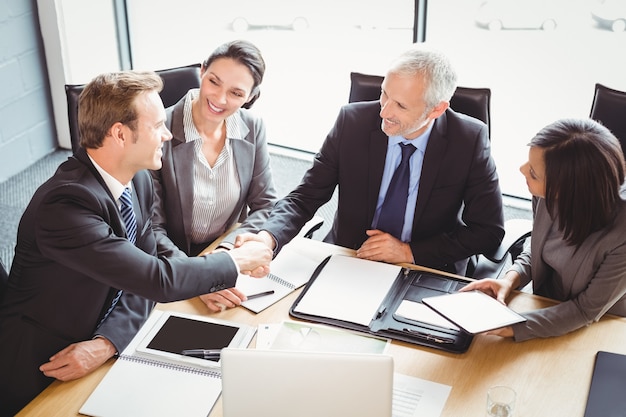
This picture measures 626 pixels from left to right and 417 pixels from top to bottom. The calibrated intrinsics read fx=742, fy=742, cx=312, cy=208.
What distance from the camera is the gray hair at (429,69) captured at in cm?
234

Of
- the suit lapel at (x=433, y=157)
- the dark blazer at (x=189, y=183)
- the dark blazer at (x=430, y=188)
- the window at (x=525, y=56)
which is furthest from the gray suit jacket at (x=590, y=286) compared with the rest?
the window at (x=525, y=56)

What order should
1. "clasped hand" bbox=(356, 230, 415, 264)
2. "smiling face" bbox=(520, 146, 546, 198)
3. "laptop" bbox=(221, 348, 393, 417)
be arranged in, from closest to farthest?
"laptop" bbox=(221, 348, 393, 417)
"smiling face" bbox=(520, 146, 546, 198)
"clasped hand" bbox=(356, 230, 415, 264)

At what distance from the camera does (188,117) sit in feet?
8.66

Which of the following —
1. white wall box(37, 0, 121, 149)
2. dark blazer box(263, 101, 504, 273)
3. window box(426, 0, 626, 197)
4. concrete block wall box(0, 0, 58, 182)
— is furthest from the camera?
white wall box(37, 0, 121, 149)

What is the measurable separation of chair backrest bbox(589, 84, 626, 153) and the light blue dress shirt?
0.60m

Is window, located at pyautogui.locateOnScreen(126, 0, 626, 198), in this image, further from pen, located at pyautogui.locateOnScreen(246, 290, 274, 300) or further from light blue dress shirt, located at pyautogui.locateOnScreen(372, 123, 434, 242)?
pen, located at pyautogui.locateOnScreen(246, 290, 274, 300)

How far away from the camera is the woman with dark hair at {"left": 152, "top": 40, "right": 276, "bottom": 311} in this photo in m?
2.59

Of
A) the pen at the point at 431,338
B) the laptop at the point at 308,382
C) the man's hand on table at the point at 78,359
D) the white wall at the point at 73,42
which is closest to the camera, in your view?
the laptop at the point at 308,382

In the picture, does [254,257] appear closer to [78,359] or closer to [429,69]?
[78,359]

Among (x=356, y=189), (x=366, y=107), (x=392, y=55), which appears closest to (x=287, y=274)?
(x=356, y=189)

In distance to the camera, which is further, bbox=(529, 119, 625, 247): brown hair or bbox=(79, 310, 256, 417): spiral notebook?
bbox=(529, 119, 625, 247): brown hair

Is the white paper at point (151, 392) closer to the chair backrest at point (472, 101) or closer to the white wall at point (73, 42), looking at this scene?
the chair backrest at point (472, 101)

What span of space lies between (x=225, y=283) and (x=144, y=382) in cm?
37

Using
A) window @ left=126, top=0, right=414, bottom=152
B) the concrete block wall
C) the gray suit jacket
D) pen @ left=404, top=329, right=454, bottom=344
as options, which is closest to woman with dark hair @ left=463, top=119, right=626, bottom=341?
the gray suit jacket
